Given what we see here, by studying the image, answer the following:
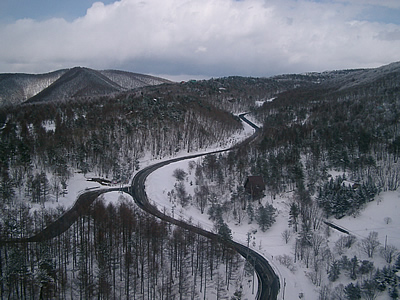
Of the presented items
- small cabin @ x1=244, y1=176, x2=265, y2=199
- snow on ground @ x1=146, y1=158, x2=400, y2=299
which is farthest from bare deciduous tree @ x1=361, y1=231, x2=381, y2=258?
small cabin @ x1=244, y1=176, x2=265, y2=199

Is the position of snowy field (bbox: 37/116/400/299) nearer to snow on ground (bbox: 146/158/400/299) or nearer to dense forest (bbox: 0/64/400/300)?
snow on ground (bbox: 146/158/400/299)

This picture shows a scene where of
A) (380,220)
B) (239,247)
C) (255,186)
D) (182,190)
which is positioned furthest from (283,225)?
(182,190)

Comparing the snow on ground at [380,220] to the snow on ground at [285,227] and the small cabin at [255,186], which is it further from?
the small cabin at [255,186]

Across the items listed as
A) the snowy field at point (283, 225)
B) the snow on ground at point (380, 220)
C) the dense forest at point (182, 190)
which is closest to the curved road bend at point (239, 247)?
the snowy field at point (283, 225)

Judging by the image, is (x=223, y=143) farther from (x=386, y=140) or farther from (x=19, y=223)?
(x=19, y=223)

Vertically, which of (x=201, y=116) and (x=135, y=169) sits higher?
(x=201, y=116)

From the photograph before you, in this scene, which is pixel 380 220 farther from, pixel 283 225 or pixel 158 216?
pixel 158 216

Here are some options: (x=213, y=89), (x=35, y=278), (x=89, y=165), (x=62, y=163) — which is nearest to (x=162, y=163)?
(x=89, y=165)
